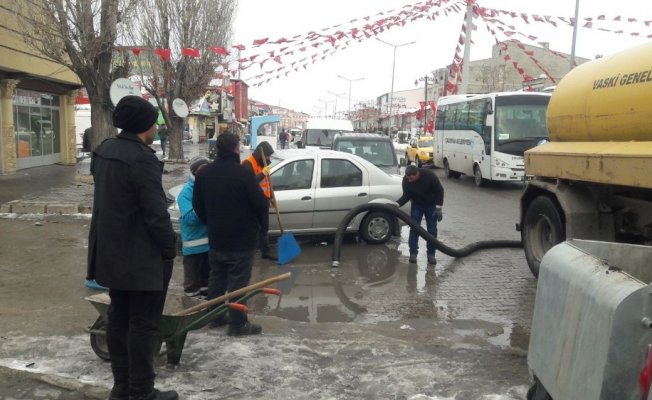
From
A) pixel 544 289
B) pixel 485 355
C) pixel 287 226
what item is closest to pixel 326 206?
pixel 287 226

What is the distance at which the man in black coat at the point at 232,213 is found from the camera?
4.73m

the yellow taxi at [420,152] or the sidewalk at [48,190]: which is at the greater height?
the yellow taxi at [420,152]

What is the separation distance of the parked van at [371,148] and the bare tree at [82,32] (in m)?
6.35

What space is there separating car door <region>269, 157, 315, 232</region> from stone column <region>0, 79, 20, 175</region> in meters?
11.7

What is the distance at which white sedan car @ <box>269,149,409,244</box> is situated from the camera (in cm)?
859

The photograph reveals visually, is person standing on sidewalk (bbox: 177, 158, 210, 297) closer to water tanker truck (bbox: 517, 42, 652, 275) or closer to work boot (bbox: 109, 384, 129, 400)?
work boot (bbox: 109, 384, 129, 400)

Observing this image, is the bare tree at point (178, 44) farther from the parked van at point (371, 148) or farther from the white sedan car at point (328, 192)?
the white sedan car at point (328, 192)

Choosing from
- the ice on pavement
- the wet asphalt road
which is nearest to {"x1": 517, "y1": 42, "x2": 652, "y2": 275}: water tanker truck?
the wet asphalt road

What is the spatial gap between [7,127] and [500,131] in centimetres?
1469

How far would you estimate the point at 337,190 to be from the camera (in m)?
8.84

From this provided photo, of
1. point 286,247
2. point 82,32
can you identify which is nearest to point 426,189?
point 286,247

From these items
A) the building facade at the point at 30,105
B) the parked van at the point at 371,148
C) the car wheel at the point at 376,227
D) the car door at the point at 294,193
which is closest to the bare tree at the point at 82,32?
the building facade at the point at 30,105

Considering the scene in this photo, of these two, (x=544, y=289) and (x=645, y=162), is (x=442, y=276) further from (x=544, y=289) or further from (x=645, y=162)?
(x=544, y=289)

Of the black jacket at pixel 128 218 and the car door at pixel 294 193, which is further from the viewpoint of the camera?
the car door at pixel 294 193
